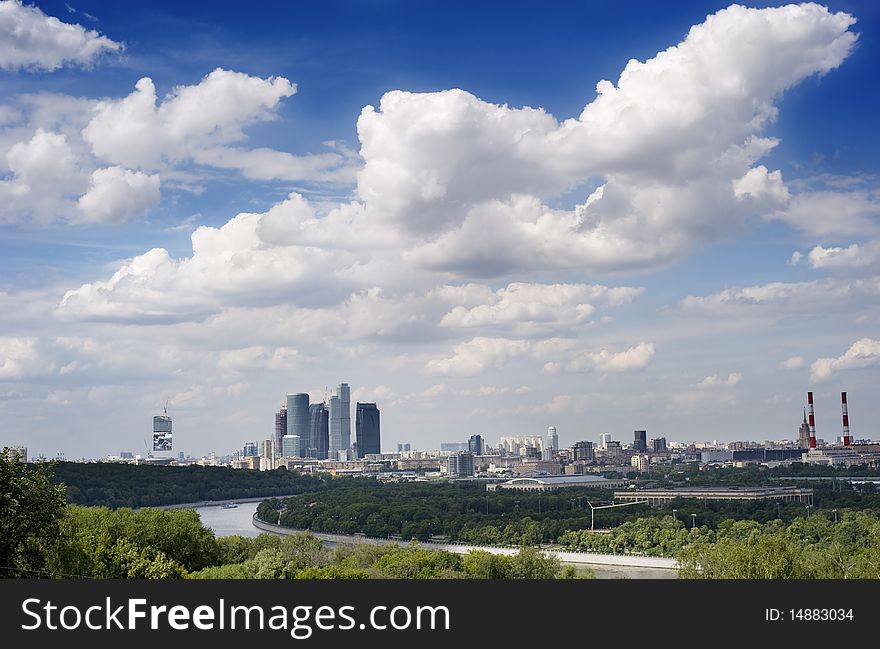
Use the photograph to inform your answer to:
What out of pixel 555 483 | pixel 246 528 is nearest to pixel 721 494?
pixel 555 483

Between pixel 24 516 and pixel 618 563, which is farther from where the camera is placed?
pixel 618 563

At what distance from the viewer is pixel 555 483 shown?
118000mm

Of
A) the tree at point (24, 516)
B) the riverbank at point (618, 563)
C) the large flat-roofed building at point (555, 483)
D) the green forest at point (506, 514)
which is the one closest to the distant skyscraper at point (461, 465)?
the large flat-roofed building at point (555, 483)

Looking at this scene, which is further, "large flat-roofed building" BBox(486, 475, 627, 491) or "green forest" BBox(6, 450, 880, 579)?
"large flat-roofed building" BBox(486, 475, 627, 491)

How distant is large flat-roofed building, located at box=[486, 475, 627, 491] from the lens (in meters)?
111

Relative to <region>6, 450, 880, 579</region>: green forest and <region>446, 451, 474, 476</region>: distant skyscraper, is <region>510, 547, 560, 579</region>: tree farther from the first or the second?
<region>446, 451, 474, 476</region>: distant skyscraper

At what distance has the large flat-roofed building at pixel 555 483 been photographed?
365 ft

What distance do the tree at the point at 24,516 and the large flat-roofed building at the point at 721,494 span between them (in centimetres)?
6498

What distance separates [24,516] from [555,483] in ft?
339

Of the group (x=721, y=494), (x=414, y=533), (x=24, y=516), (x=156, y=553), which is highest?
(x=24, y=516)

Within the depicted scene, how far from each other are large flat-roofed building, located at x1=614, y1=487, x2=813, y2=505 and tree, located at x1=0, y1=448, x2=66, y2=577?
65.0 m

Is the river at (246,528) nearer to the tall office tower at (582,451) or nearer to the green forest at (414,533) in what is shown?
the green forest at (414,533)

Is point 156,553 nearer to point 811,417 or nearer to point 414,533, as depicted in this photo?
point 414,533

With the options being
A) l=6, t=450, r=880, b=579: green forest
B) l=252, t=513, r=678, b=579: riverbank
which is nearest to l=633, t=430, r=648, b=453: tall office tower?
l=6, t=450, r=880, b=579: green forest
